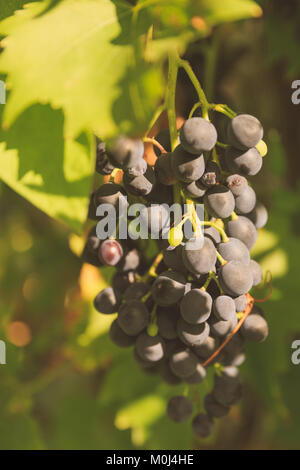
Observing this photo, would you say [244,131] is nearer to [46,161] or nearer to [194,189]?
[194,189]

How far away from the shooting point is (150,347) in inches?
34.0

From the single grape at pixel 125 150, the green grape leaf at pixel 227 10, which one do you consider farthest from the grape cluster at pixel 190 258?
the green grape leaf at pixel 227 10

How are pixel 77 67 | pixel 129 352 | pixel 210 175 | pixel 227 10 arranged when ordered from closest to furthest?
pixel 227 10 < pixel 77 67 < pixel 210 175 < pixel 129 352

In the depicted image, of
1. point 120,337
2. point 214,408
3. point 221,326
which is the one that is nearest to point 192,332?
point 221,326

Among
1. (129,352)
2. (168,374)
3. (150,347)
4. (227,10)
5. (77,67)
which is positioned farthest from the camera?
(129,352)

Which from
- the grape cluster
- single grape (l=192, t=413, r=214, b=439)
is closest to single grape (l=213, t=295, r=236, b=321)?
the grape cluster

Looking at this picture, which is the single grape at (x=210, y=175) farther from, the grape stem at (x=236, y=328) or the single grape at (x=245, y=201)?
the grape stem at (x=236, y=328)

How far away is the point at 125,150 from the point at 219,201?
0.59 ft

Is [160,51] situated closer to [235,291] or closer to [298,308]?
[235,291]

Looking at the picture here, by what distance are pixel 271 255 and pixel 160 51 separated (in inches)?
35.0

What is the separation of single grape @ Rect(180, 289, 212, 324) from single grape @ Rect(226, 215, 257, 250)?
0.39 feet

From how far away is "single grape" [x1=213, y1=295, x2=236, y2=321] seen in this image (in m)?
0.79

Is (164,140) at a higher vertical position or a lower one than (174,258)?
higher
